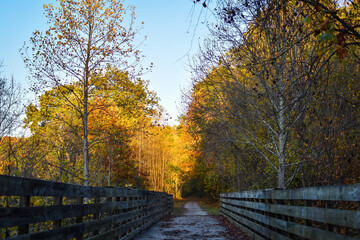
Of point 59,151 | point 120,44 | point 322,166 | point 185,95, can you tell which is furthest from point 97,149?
point 322,166

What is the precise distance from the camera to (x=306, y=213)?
442 centimetres

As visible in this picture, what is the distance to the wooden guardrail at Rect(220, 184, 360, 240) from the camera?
10.4ft

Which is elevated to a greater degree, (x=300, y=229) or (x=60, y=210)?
(x=60, y=210)

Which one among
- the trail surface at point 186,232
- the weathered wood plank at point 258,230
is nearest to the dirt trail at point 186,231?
the trail surface at point 186,232

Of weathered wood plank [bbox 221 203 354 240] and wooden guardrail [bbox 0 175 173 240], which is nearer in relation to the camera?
wooden guardrail [bbox 0 175 173 240]

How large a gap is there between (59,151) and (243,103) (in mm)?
18298

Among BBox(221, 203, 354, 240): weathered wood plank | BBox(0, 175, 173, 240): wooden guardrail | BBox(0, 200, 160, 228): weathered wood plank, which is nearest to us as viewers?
BBox(0, 200, 160, 228): weathered wood plank

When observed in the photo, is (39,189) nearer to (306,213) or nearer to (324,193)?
(324,193)

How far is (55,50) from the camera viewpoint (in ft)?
49.7

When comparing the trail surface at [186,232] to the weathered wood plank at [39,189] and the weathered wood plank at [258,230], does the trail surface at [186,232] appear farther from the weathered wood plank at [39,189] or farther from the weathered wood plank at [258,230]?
the weathered wood plank at [39,189]

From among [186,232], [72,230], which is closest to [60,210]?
[72,230]

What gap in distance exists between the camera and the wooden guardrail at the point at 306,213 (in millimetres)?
3174

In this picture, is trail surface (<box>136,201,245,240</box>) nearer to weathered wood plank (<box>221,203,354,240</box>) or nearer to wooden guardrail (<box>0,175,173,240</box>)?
wooden guardrail (<box>0,175,173,240</box>)

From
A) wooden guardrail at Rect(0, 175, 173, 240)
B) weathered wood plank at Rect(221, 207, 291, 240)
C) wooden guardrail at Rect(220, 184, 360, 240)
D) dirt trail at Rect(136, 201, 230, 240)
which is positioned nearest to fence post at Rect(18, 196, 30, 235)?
wooden guardrail at Rect(0, 175, 173, 240)
